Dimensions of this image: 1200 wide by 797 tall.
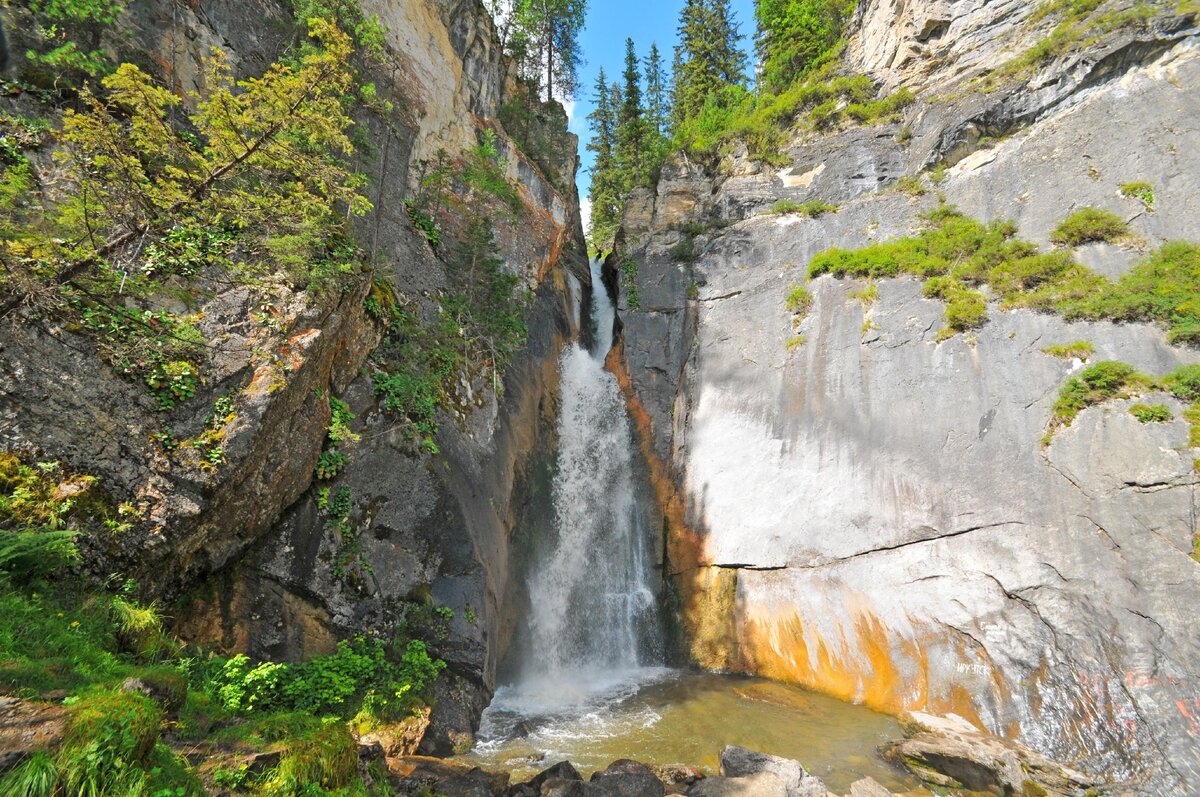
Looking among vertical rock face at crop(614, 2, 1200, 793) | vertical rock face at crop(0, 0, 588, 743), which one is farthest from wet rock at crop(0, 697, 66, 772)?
vertical rock face at crop(614, 2, 1200, 793)

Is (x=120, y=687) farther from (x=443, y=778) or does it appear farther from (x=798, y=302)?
(x=798, y=302)

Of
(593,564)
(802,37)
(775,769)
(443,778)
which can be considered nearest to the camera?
(443,778)

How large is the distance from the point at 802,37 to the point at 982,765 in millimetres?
24613

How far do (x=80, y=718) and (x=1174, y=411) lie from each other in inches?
574

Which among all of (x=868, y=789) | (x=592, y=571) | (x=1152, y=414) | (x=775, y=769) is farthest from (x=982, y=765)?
(x=592, y=571)

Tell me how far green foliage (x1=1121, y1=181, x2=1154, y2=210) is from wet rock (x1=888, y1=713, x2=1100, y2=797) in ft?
39.0

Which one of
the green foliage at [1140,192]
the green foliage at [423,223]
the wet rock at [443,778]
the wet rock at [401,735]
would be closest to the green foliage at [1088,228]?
the green foliage at [1140,192]

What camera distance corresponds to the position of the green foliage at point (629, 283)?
18719 mm

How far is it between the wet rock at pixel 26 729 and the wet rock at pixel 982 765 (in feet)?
31.6

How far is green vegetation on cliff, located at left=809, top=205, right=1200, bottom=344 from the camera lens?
1023cm

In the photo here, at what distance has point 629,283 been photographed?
1927cm

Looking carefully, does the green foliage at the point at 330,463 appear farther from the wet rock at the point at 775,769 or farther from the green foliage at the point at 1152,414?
the green foliage at the point at 1152,414

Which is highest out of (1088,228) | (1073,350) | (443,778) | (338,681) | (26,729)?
(1088,228)

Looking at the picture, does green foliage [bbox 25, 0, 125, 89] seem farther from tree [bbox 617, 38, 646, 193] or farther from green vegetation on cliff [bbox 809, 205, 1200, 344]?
tree [bbox 617, 38, 646, 193]
